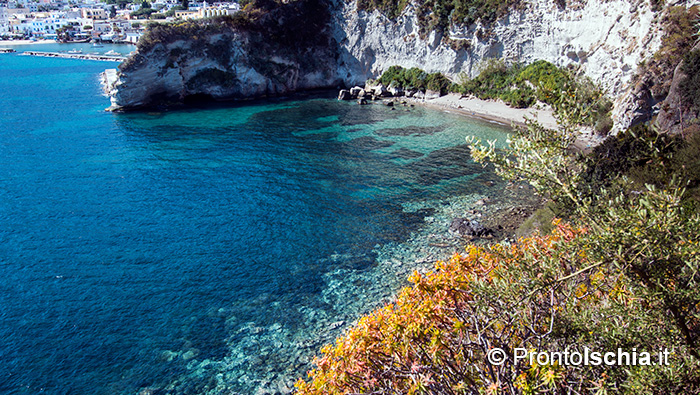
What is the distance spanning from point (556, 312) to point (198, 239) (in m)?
23.7

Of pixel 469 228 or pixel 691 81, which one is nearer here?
pixel 469 228

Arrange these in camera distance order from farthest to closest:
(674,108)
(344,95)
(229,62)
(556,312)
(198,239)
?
(344,95)
(229,62)
(674,108)
(198,239)
(556,312)

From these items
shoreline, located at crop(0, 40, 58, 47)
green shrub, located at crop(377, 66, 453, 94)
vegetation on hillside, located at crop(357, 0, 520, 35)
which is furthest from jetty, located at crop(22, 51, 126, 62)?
vegetation on hillside, located at crop(357, 0, 520, 35)

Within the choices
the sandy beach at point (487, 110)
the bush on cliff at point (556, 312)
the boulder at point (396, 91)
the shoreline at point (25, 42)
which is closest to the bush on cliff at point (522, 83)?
the sandy beach at point (487, 110)

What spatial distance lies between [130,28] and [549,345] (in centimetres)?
19127

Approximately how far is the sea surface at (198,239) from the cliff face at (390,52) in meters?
12.4

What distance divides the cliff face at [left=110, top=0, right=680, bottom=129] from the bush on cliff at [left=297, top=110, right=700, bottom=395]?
112 ft

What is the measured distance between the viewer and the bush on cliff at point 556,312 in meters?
7.61

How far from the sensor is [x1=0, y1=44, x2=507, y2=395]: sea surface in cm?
1895

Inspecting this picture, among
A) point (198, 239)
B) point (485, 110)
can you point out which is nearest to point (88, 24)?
point (485, 110)

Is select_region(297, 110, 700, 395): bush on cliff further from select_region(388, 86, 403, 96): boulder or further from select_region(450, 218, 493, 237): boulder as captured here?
select_region(388, 86, 403, 96): boulder

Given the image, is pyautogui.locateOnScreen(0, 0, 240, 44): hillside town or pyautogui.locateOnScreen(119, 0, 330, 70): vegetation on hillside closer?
pyautogui.locateOnScreen(119, 0, 330, 70): vegetation on hillside

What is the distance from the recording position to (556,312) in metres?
9.67

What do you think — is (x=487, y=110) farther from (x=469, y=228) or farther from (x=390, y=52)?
(x=469, y=228)
